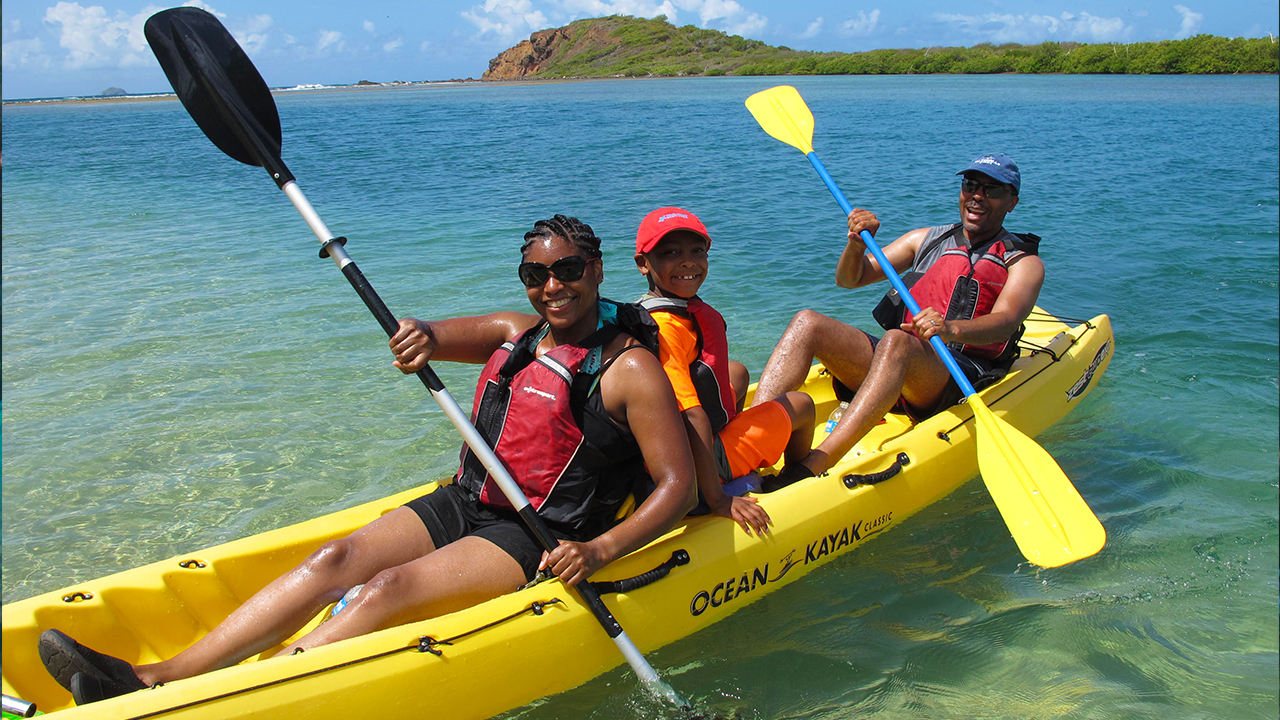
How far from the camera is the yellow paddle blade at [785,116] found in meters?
5.49

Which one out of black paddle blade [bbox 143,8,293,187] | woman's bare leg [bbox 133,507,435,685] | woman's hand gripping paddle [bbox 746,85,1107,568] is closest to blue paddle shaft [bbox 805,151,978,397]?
woman's hand gripping paddle [bbox 746,85,1107,568]

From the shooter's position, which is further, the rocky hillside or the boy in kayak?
the rocky hillside

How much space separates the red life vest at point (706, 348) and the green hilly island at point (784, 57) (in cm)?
4878

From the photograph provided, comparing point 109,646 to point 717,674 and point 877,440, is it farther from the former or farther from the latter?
point 877,440

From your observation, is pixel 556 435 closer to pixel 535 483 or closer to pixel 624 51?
pixel 535 483

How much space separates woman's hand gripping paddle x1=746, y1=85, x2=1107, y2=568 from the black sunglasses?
2.02m

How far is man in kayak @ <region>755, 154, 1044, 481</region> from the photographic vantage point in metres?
3.84

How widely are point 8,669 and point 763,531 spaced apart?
2.46 metres

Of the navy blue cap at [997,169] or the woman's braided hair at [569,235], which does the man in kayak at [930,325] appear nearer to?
the navy blue cap at [997,169]

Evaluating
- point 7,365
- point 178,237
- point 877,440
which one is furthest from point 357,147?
point 877,440

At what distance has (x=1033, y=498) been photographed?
11.7ft

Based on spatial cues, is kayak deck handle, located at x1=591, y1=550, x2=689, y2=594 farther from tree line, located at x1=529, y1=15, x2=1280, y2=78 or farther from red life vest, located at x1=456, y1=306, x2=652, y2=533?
tree line, located at x1=529, y1=15, x2=1280, y2=78

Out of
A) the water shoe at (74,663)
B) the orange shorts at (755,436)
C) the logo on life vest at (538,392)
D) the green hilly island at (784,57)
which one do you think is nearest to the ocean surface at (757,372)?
the orange shorts at (755,436)

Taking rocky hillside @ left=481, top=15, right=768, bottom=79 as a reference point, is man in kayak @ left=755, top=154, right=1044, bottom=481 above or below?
below
